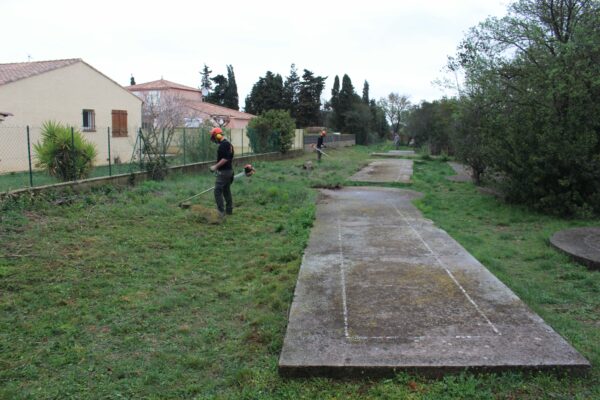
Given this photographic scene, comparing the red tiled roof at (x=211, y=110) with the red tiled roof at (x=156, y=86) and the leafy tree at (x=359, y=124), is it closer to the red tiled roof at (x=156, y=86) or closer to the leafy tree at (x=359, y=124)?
the red tiled roof at (x=156, y=86)

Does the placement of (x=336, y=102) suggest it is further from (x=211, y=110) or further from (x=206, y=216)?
(x=206, y=216)

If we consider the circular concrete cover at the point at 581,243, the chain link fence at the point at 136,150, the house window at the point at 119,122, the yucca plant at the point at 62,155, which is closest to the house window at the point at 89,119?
the chain link fence at the point at 136,150

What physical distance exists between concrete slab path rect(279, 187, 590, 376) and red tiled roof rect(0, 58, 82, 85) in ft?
51.2

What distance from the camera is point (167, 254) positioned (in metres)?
6.81

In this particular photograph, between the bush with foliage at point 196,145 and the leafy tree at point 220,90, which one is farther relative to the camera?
the leafy tree at point 220,90

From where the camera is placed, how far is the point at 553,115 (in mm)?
10500

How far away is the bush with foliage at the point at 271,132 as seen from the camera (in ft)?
82.4

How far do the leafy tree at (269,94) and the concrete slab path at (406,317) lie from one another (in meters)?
48.2

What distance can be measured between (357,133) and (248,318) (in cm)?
5074

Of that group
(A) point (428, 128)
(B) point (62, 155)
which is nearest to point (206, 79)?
(A) point (428, 128)

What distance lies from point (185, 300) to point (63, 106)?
17657mm

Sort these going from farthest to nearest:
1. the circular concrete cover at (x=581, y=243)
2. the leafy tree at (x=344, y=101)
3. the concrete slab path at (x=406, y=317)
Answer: the leafy tree at (x=344, y=101), the circular concrete cover at (x=581, y=243), the concrete slab path at (x=406, y=317)

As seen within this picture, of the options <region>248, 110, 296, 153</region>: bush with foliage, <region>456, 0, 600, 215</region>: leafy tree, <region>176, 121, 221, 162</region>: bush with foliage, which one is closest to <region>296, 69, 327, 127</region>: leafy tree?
<region>248, 110, 296, 153</region>: bush with foliage

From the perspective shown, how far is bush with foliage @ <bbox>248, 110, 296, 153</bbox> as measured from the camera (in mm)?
25103
